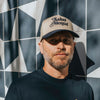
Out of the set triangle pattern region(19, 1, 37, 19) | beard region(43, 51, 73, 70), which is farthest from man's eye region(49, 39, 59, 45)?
triangle pattern region(19, 1, 37, 19)

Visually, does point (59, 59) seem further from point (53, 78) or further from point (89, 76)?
point (89, 76)

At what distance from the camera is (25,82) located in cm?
167

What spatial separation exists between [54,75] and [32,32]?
102cm

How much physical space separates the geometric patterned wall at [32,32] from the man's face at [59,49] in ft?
1.47

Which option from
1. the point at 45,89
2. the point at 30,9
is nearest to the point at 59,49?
the point at 45,89

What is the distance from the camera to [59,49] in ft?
5.02

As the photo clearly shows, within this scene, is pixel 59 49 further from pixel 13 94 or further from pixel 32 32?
pixel 32 32

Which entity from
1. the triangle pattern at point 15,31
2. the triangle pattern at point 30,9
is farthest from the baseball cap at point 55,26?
the triangle pattern at point 15,31

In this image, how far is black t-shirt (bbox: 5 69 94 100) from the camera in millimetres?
1591

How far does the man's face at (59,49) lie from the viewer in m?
1.53

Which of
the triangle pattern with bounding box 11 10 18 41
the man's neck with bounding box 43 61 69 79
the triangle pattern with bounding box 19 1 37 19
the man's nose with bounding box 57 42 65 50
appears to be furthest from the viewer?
the triangle pattern with bounding box 11 10 18 41

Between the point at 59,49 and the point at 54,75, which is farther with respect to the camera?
the point at 54,75

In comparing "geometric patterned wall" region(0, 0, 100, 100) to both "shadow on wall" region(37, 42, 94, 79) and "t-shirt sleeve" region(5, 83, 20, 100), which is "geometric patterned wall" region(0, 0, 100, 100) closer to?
"shadow on wall" region(37, 42, 94, 79)

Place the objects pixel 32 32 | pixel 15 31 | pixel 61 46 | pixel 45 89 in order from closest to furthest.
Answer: pixel 61 46, pixel 45 89, pixel 32 32, pixel 15 31
